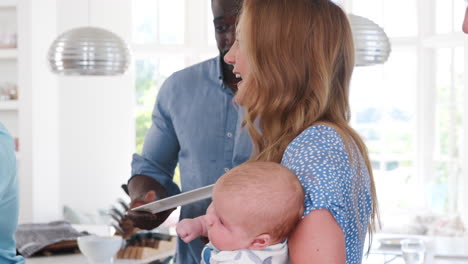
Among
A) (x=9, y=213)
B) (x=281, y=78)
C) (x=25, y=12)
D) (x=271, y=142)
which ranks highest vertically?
(x=25, y=12)

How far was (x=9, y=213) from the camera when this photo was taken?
84.6 inches

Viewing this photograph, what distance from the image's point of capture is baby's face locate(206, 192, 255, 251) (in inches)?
50.5

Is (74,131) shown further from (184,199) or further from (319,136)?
(319,136)

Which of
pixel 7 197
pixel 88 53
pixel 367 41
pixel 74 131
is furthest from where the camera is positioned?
pixel 74 131

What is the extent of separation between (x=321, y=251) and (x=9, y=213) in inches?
47.3

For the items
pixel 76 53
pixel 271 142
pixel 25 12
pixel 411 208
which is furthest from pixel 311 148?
pixel 411 208

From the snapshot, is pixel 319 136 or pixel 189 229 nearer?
pixel 319 136

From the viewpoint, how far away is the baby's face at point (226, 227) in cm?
128

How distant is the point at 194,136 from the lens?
243 centimetres

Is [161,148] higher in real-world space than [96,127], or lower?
higher

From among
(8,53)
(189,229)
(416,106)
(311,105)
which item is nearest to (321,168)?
A: (311,105)

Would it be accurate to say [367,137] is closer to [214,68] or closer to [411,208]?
[411,208]

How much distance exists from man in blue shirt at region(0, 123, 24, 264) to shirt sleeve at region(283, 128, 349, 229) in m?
1.02

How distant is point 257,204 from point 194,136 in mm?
1193
